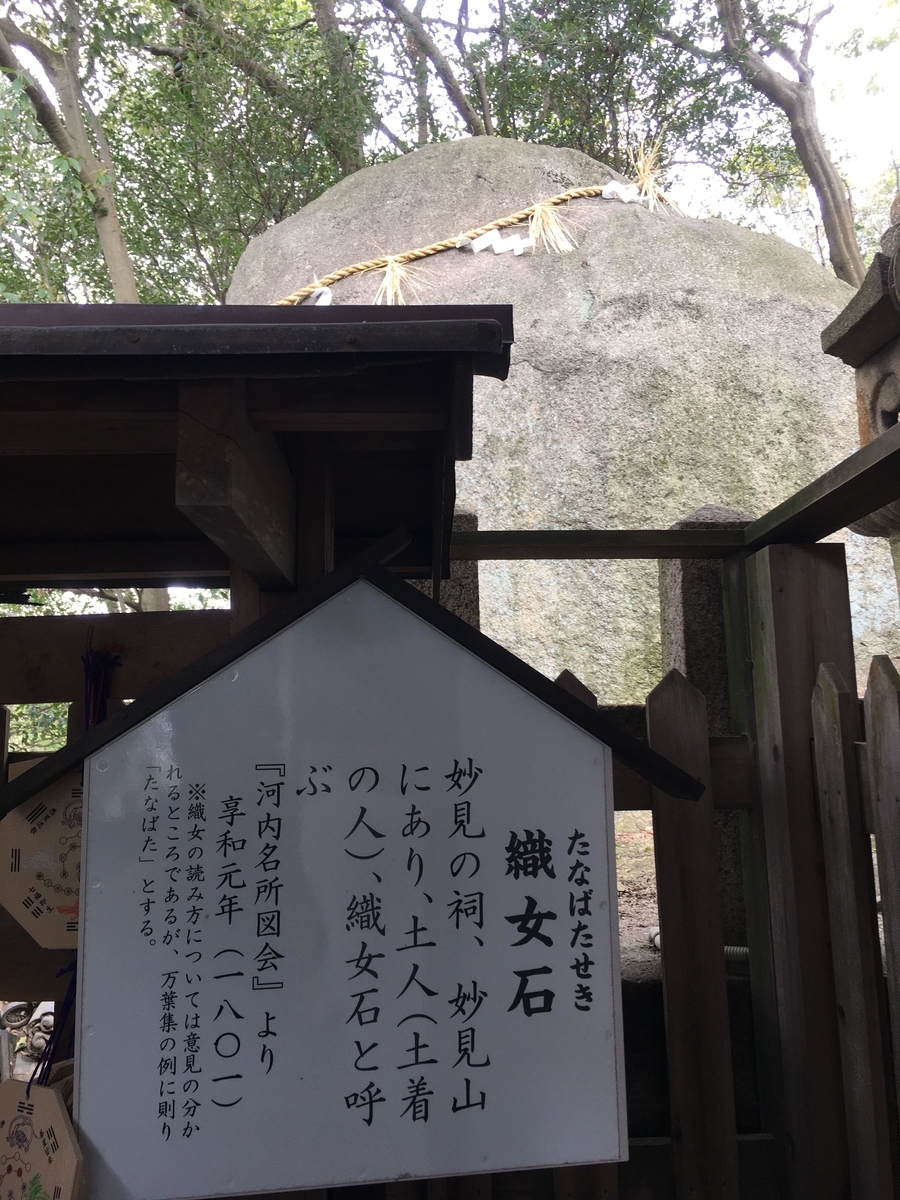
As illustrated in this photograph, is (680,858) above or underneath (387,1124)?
above

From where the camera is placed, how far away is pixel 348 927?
152 cm

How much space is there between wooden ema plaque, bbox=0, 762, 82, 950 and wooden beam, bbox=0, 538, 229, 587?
67cm

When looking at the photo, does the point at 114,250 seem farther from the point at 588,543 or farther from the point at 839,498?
the point at 839,498

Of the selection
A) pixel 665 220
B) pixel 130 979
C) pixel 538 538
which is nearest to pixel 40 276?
pixel 665 220

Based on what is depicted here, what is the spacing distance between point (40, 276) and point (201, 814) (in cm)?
1012

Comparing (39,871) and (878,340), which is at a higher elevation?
(878,340)

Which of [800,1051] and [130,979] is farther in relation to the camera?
[800,1051]

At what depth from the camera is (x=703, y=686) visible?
7.88 feet

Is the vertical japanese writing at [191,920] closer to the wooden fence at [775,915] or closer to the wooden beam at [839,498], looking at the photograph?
the wooden fence at [775,915]

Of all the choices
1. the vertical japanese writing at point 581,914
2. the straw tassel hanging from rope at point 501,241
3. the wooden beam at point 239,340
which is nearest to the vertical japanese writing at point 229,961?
the vertical japanese writing at point 581,914

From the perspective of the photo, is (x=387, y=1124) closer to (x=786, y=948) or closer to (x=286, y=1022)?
(x=286, y=1022)

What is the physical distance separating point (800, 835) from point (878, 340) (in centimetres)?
123

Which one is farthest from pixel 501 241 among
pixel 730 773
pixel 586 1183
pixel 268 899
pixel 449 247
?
pixel 586 1183

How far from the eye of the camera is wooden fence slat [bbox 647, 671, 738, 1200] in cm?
196
